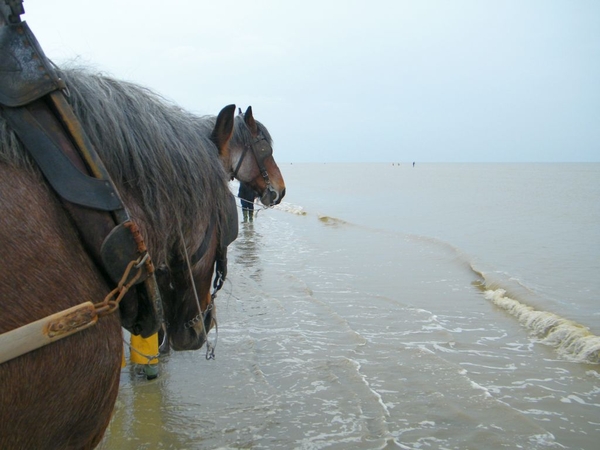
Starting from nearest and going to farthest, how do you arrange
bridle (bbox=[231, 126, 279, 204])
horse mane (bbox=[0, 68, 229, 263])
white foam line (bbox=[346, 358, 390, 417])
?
horse mane (bbox=[0, 68, 229, 263]), white foam line (bbox=[346, 358, 390, 417]), bridle (bbox=[231, 126, 279, 204])

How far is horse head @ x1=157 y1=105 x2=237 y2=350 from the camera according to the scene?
2.11 m

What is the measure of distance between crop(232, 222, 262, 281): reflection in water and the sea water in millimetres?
73

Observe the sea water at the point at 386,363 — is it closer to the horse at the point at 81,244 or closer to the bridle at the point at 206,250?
the bridle at the point at 206,250

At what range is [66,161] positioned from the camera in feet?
4.77

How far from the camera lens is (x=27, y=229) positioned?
1.36m

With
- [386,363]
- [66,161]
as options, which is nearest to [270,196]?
[386,363]

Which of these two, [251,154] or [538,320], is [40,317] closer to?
[251,154]

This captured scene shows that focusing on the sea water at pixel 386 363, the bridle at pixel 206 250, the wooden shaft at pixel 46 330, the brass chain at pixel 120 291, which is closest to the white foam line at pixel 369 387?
the sea water at pixel 386 363

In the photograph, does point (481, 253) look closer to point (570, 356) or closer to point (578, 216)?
point (570, 356)

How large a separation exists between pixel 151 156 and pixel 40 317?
717 millimetres

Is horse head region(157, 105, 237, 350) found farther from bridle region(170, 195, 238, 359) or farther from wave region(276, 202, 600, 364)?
wave region(276, 202, 600, 364)

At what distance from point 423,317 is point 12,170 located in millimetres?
7090

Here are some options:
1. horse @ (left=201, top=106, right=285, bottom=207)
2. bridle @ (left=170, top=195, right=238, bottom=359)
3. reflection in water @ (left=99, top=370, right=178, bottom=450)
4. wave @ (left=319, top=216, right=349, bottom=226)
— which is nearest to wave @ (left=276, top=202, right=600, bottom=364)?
horse @ (left=201, top=106, right=285, bottom=207)

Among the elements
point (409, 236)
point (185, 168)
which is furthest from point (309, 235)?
point (185, 168)
